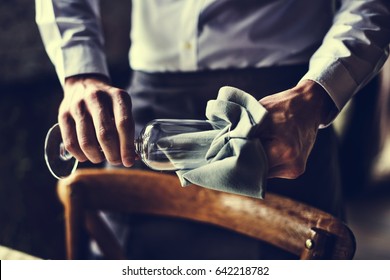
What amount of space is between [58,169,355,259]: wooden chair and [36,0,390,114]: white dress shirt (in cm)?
13

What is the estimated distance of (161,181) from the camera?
1.86 feet

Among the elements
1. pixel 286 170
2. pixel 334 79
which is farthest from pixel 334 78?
pixel 286 170

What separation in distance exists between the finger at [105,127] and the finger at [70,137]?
0.02 m

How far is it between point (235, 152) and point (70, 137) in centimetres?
16

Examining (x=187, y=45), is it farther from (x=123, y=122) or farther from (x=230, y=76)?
(x=123, y=122)

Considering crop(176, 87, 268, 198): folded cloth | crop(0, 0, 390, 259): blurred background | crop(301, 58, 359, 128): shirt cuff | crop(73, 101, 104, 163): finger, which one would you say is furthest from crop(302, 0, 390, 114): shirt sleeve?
crop(0, 0, 390, 259): blurred background

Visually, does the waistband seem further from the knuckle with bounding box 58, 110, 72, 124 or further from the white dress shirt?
the knuckle with bounding box 58, 110, 72, 124

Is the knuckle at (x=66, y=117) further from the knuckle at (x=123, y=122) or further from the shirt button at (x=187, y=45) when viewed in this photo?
the shirt button at (x=187, y=45)

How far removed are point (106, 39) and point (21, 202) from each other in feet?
1.04

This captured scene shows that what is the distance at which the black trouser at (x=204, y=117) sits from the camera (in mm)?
546

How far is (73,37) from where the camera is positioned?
0.55 meters

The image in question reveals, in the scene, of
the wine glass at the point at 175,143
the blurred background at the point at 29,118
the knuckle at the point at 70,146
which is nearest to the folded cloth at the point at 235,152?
the wine glass at the point at 175,143

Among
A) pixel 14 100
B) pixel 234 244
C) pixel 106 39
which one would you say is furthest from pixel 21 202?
pixel 234 244

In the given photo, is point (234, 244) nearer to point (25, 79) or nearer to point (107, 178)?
point (107, 178)
